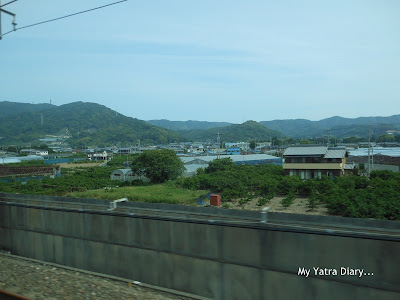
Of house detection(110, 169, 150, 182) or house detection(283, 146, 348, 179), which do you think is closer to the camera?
house detection(283, 146, 348, 179)

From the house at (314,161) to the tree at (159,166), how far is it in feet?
41.6

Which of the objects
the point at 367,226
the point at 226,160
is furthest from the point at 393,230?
the point at 226,160

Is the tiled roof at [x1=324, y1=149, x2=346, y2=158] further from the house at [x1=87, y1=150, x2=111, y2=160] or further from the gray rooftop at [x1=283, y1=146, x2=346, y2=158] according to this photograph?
the house at [x1=87, y1=150, x2=111, y2=160]

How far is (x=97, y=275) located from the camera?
6.49 meters

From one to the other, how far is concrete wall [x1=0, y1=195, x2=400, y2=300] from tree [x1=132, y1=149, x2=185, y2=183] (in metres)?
29.3

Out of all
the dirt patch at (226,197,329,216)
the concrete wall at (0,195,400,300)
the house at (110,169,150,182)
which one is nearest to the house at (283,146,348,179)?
the dirt patch at (226,197,329,216)

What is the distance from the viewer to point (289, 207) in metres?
22.3

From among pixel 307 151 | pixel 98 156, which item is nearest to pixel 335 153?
pixel 307 151

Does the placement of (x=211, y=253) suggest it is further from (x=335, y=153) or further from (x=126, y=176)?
(x=126, y=176)

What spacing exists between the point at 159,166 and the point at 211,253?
32418mm

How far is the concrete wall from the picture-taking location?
393cm

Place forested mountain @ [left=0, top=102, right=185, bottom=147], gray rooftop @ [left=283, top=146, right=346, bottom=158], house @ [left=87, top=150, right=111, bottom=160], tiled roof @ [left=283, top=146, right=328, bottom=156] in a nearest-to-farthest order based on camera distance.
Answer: gray rooftop @ [left=283, top=146, right=346, bottom=158], tiled roof @ [left=283, top=146, right=328, bottom=156], house @ [left=87, top=150, right=111, bottom=160], forested mountain @ [left=0, top=102, right=185, bottom=147]

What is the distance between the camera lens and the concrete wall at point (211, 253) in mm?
3926

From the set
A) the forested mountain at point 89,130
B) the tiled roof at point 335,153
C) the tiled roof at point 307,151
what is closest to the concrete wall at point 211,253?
the tiled roof at point 307,151
